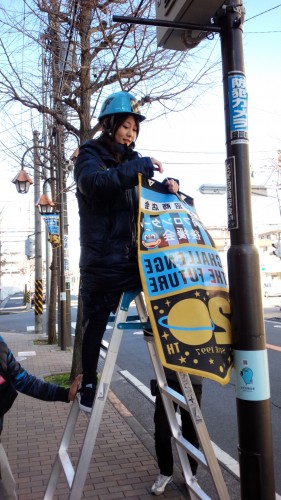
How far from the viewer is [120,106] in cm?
260

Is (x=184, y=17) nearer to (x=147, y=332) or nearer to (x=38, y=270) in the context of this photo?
(x=147, y=332)

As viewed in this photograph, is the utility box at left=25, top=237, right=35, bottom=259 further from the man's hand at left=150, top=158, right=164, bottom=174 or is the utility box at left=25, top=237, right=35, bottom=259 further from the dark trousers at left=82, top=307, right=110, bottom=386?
the man's hand at left=150, top=158, right=164, bottom=174

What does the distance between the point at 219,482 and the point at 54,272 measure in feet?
41.6

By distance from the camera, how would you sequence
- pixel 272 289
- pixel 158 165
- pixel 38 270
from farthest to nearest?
pixel 272 289 → pixel 38 270 → pixel 158 165

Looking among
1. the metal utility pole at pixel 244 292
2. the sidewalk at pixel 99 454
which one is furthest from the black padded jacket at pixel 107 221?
the sidewalk at pixel 99 454

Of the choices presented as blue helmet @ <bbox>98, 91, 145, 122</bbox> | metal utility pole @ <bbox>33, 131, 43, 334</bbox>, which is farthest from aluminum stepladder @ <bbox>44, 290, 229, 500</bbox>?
metal utility pole @ <bbox>33, 131, 43, 334</bbox>

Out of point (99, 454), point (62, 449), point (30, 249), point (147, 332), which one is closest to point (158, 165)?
point (147, 332)

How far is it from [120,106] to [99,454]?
11.2 feet

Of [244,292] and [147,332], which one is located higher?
[244,292]

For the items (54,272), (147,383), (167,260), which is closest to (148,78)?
(147,383)

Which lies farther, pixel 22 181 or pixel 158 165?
pixel 22 181

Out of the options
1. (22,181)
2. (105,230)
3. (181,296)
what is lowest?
(181,296)

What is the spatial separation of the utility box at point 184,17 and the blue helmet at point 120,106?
1.70 feet

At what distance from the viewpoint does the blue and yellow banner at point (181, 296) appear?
2209 mm
